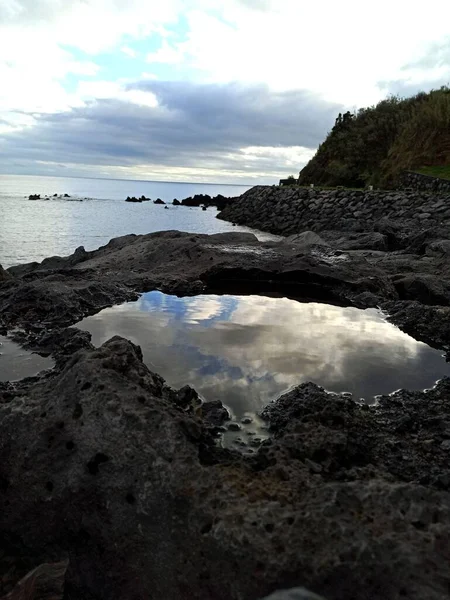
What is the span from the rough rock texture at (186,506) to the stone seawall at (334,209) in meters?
20.4

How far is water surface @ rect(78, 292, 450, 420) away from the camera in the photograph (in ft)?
17.9

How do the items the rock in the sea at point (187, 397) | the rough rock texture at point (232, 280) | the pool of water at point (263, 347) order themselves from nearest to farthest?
the rock in the sea at point (187, 397) → the pool of water at point (263, 347) → the rough rock texture at point (232, 280)

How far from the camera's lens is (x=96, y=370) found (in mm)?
3246

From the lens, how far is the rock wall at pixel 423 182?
2810 centimetres

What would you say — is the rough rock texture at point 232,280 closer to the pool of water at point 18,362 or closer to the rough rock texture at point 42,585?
the pool of water at point 18,362

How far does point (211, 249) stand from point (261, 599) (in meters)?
9.30

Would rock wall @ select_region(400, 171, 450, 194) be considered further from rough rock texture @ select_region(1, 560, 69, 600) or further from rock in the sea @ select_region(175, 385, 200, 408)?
rough rock texture @ select_region(1, 560, 69, 600)

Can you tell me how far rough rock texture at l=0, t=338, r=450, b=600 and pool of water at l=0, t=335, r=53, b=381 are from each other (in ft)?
7.36

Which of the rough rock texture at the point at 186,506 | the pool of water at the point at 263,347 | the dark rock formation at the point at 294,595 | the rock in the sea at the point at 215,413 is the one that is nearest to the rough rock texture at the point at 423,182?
the pool of water at the point at 263,347

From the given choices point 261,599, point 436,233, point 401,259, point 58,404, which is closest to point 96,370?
point 58,404

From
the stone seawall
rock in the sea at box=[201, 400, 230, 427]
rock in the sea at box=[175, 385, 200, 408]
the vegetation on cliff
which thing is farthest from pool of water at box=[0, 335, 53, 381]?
the vegetation on cliff

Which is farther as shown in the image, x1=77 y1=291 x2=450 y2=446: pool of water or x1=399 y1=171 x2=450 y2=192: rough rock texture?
x1=399 y1=171 x2=450 y2=192: rough rock texture

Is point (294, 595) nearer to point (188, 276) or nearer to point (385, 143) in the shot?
point (188, 276)

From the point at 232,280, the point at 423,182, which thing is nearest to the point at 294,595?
the point at 232,280
